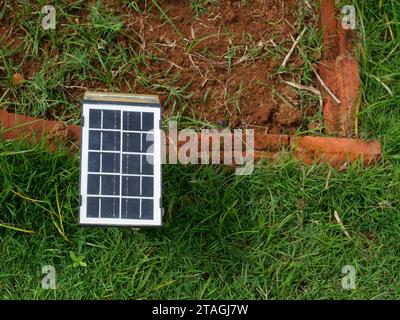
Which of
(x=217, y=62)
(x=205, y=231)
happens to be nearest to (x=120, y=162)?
(x=205, y=231)

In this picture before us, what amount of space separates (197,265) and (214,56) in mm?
961

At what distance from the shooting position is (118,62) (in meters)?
3.86

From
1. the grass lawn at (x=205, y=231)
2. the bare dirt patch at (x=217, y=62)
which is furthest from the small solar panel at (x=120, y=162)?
the bare dirt patch at (x=217, y=62)

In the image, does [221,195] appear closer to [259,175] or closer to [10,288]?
[259,175]

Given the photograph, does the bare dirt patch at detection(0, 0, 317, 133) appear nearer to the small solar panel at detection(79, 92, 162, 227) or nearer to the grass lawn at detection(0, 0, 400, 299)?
the grass lawn at detection(0, 0, 400, 299)

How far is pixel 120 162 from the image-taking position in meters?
3.31

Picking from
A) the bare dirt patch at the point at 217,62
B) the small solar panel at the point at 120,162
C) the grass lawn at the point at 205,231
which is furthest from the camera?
the bare dirt patch at the point at 217,62

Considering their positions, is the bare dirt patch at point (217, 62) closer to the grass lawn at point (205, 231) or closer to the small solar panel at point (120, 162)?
the grass lawn at point (205, 231)

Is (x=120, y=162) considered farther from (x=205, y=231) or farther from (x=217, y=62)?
(x=217, y=62)

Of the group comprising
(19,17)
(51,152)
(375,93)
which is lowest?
(51,152)

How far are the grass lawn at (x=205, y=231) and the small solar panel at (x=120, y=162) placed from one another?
0.35m

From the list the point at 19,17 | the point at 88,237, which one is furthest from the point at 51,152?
the point at 19,17

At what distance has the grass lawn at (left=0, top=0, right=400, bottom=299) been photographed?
3.57 metres

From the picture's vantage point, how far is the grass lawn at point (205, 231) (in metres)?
3.57
